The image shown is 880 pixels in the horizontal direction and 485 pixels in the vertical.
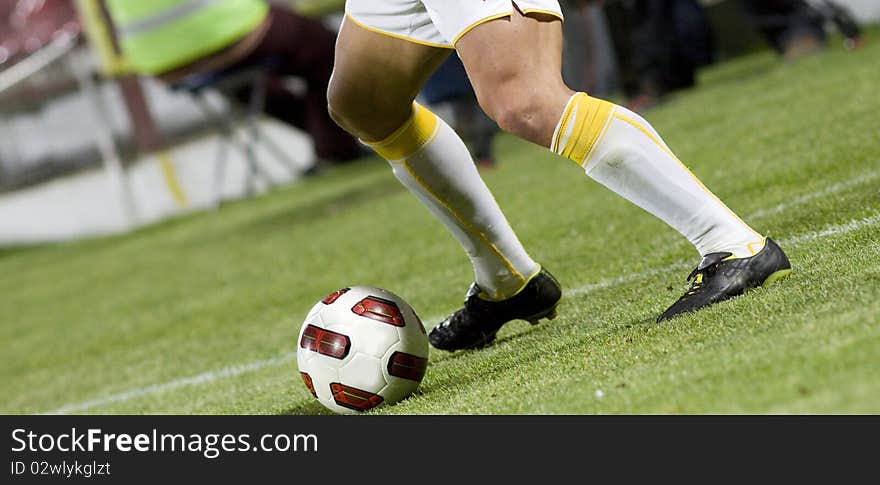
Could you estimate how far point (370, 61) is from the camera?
3.40m

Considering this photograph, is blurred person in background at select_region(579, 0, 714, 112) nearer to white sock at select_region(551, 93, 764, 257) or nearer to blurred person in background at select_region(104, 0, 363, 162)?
blurred person in background at select_region(104, 0, 363, 162)

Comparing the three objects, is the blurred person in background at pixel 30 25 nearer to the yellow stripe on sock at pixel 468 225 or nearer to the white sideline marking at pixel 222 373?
the white sideline marking at pixel 222 373

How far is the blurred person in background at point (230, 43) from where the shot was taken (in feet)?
36.8

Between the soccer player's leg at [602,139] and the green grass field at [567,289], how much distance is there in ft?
0.34

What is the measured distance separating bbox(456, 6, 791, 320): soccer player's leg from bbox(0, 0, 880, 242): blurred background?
6.25 meters

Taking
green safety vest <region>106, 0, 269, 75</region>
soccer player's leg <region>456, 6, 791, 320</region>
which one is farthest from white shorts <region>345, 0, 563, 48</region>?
green safety vest <region>106, 0, 269, 75</region>

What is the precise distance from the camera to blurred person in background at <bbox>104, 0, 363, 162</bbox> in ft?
A: 36.8

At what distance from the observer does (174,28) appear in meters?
11.2

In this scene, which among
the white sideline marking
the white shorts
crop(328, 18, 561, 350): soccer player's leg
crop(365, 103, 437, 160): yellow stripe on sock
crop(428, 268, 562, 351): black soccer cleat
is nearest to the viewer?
the white shorts

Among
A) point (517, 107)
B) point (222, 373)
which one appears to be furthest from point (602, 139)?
point (222, 373)

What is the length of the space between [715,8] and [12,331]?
7935mm

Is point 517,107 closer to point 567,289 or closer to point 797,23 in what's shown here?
point 567,289
